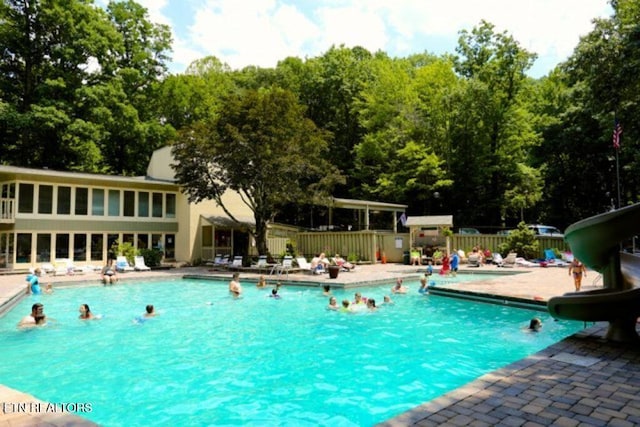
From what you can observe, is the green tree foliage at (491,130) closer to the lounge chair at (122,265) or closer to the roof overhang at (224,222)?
the roof overhang at (224,222)

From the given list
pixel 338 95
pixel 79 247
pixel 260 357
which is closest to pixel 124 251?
pixel 79 247

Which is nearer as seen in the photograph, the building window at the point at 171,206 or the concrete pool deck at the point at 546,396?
the concrete pool deck at the point at 546,396

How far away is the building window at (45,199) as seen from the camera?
22.7 m

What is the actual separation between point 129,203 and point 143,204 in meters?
0.84

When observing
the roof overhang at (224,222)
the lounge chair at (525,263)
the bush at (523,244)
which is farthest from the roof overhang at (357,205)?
the lounge chair at (525,263)

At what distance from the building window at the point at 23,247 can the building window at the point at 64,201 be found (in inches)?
76.1

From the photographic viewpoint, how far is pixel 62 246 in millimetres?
23328

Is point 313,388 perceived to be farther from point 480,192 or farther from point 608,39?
point 480,192

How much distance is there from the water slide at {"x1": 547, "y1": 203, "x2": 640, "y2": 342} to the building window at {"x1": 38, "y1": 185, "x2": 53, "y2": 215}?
24019mm

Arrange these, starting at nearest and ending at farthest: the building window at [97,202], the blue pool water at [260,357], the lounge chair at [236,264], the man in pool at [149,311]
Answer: the blue pool water at [260,357]
the man in pool at [149,311]
the lounge chair at [236,264]
the building window at [97,202]

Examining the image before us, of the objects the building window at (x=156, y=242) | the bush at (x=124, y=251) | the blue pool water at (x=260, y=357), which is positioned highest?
the building window at (x=156, y=242)

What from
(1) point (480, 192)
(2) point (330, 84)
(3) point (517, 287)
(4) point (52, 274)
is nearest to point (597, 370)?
(3) point (517, 287)

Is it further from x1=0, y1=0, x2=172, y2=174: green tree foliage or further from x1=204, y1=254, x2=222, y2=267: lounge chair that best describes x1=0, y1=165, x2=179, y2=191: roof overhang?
x1=0, y1=0, x2=172, y2=174: green tree foliage

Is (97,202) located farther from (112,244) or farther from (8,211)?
(8,211)
